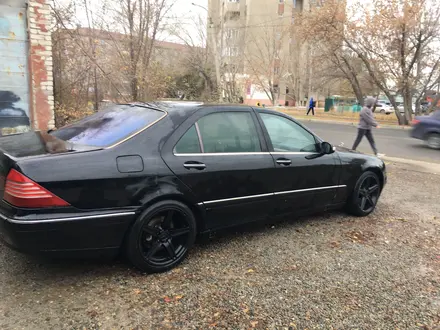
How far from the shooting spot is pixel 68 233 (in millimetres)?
2662

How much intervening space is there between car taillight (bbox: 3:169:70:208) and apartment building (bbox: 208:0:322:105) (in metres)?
18.5

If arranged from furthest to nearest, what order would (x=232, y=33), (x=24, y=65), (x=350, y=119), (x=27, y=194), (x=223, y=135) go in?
(x=350, y=119) < (x=232, y=33) < (x=24, y=65) < (x=223, y=135) < (x=27, y=194)

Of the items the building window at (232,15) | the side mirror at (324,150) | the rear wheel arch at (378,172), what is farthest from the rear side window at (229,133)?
the building window at (232,15)

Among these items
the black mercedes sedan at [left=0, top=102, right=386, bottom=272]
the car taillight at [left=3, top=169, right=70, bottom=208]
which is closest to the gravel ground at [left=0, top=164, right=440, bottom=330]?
the black mercedes sedan at [left=0, top=102, right=386, bottom=272]

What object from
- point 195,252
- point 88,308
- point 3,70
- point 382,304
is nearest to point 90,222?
point 88,308

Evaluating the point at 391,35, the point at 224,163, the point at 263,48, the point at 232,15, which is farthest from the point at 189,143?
the point at 232,15

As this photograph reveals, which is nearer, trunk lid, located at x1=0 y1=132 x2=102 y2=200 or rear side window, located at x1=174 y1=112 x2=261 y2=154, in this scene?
trunk lid, located at x1=0 y1=132 x2=102 y2=200

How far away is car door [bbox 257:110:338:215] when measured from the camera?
3.90 meters

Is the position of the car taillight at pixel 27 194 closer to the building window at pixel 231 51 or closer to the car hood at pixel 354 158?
the car hood at pixel 354 158

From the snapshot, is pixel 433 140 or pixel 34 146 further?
pixel 433 140

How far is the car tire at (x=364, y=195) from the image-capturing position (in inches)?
187

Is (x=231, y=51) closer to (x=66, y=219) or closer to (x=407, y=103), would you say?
(x=407, y=103)

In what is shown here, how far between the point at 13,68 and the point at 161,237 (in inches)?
257

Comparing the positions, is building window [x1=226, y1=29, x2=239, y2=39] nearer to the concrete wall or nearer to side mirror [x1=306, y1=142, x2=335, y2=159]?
the concrete wall
